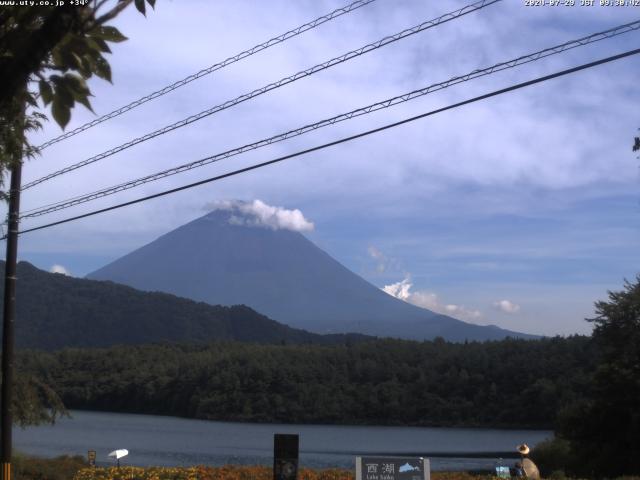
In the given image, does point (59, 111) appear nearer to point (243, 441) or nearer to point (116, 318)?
point (243, 441)

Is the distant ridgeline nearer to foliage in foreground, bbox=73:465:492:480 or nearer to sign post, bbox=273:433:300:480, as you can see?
foliage in foreground, bbox=73:465:492:480

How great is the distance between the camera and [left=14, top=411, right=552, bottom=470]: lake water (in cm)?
3850

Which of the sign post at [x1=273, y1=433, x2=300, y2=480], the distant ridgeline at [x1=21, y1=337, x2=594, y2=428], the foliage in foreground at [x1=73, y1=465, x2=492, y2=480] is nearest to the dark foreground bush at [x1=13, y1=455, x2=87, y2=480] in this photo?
the foliage in foreground at [x1=73, y1=465, x2=492, y2=480]

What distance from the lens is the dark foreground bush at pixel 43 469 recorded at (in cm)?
2091

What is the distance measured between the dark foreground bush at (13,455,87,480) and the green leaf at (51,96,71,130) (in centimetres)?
1783

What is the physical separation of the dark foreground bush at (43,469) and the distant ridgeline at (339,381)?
43.4 metres

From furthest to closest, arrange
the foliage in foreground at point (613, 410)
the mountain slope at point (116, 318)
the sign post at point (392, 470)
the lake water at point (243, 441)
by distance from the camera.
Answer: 1. the mountain slope at point (116, 318)
2. the lake water at point (243, 441)
3. the foliage in foreground at point (613, 410)
4. the sign post at point (392, 470)

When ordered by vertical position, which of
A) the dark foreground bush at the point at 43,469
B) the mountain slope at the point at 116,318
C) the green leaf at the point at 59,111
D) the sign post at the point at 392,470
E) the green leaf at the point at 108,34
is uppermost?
the mountain slope at the point at 116,318

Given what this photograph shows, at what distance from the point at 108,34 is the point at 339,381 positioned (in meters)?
75.6

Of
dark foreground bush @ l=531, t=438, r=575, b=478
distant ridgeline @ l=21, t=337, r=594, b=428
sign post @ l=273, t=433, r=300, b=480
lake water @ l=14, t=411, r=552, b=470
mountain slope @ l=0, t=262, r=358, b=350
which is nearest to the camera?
sign post @ l=273, t=433, r=300, b=480

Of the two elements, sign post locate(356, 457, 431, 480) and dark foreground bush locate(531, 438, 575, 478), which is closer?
sign post locate(356, 457, 431, 480)

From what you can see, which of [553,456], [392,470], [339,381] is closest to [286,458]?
[392,470]

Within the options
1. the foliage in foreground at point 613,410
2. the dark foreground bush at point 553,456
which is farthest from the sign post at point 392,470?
the dark foreground bush at point 553,456

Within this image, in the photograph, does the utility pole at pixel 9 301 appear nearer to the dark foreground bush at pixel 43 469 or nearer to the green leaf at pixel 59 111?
the dark foreground bush at pixel 43 469
